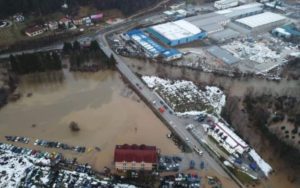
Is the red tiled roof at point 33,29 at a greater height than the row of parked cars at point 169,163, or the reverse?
the red tiled roof at point 33,29

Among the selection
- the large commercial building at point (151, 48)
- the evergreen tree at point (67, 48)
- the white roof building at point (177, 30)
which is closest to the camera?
the evergreen tree at point (67, 48)

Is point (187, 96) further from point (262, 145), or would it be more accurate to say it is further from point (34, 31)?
point (34, 31)

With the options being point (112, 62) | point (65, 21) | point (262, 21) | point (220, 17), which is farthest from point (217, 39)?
point (65, 21)

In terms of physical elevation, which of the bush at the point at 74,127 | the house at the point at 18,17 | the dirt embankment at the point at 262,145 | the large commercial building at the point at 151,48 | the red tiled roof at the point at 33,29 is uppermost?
the house at the point at 18,17

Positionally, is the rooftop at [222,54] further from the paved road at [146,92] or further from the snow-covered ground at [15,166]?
the snow-covered ground at [15,166]

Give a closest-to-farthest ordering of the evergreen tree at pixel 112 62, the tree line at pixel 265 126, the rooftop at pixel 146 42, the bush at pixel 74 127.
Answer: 1. the tree line at pixel 265 126
2. the bush at pixel 74 127
3. the evergreen tree at pixel 112 62
4. the rooftop at pixel 146 42

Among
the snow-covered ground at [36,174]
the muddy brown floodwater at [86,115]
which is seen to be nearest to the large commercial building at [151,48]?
the muddy brown floodwater at [86,115]

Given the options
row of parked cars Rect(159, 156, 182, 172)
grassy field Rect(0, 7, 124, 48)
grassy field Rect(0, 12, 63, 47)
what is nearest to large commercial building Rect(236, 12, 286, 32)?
grassy field Rect(0, 7, 124, 48)

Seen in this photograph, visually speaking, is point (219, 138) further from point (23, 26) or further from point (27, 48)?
point (23, 26)
